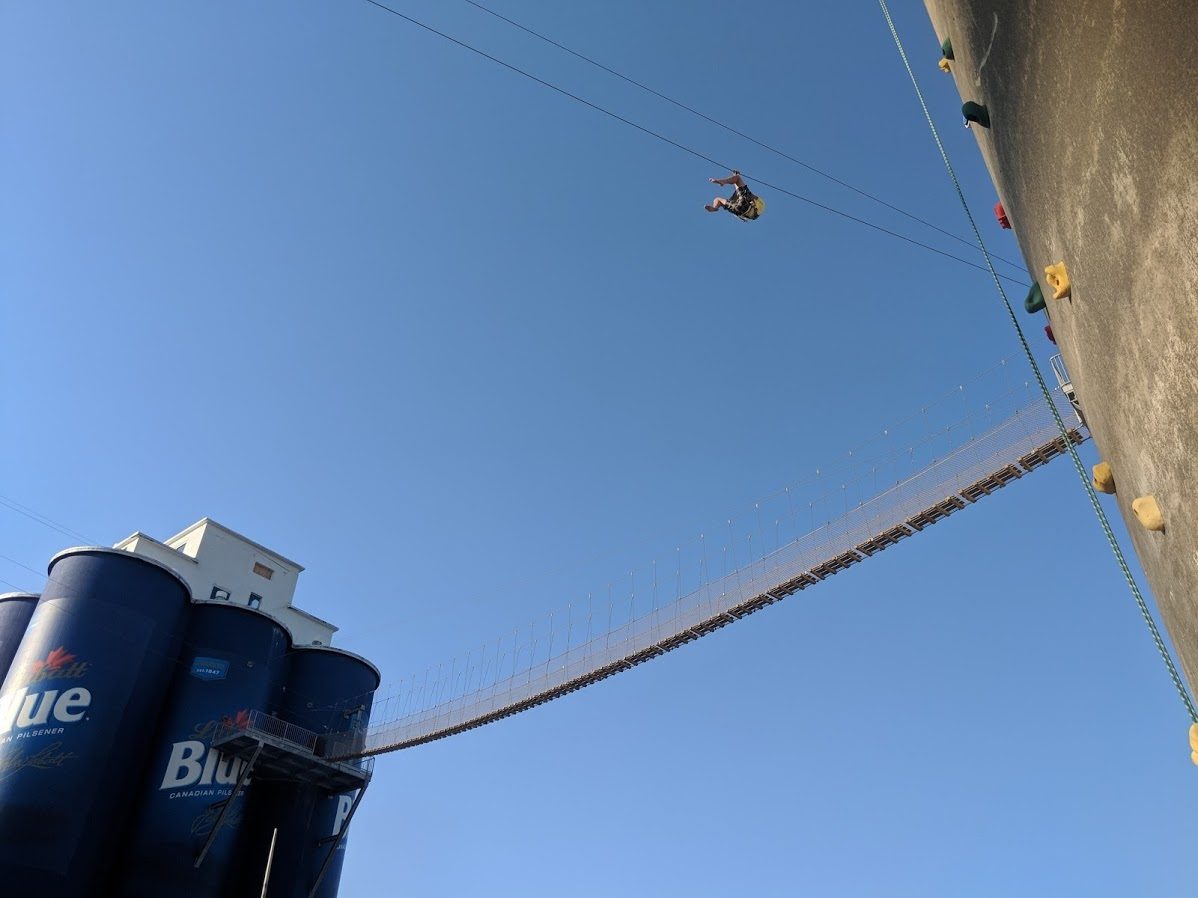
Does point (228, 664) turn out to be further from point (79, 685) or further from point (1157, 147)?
point (1157, 147)

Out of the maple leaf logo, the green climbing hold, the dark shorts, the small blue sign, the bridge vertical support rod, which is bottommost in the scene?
the green climbing hold

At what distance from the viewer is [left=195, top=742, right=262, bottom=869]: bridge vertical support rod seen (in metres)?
23.8

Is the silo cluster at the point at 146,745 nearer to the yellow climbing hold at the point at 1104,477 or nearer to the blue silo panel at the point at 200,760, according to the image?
the blue silo panel at the point at 200,760

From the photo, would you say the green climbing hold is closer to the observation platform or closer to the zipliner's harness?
the zipliner's harness

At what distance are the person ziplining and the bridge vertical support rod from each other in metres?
20.4

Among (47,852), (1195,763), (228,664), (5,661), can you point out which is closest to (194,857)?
(47,852)

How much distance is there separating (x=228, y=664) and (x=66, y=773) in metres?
5.43

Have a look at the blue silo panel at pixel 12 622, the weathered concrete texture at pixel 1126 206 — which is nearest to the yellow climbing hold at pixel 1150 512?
the weathered concrete texture at pixel 1126 206

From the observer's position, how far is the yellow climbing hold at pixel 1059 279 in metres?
3.45

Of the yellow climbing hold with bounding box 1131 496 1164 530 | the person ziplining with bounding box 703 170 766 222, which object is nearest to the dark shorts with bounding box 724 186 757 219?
the person ziplining with bounding box 703 170 766 222

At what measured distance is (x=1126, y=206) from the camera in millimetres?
2643

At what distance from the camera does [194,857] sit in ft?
77.6

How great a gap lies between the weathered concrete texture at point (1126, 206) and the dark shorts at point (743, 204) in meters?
13.5

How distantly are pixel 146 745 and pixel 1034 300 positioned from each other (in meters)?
26.8
